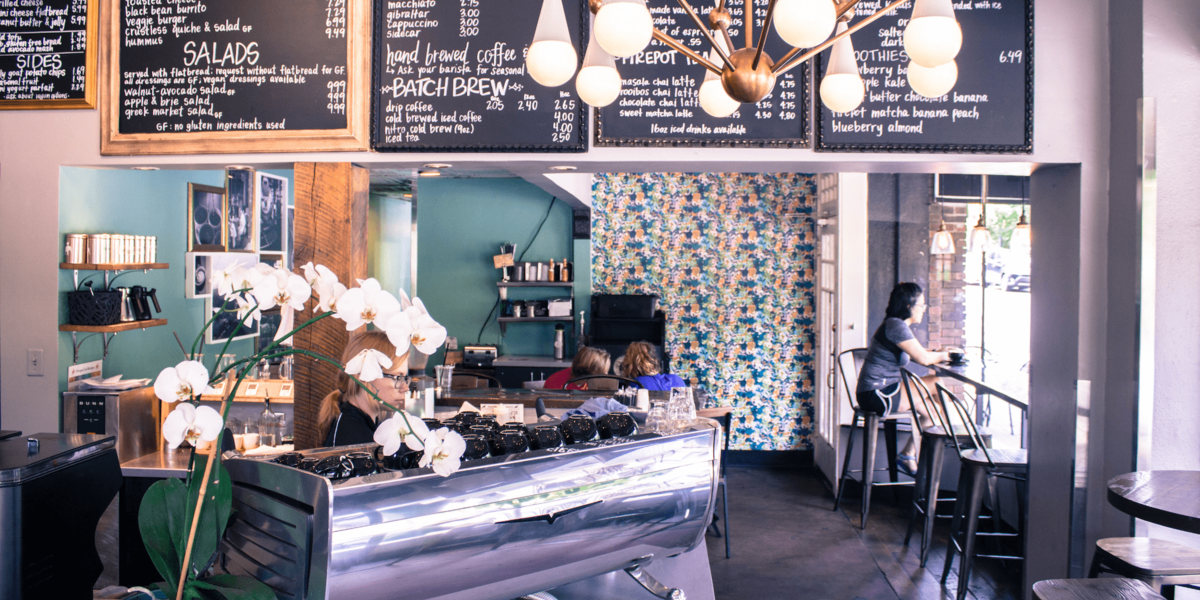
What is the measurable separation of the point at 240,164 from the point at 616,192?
13.3 feet

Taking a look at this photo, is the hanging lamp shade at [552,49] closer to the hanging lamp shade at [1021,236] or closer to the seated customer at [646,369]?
the seated customer at [646,369]

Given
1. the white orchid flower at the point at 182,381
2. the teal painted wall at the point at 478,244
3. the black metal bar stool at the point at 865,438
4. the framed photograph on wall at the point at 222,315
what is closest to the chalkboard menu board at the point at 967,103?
the white orchid flower at the point at 182,381

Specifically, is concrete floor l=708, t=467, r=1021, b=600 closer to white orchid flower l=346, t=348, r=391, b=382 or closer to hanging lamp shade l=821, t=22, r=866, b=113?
hanging lamp shade l=821, t=22, r=866, b=113

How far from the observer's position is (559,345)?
6836 mm

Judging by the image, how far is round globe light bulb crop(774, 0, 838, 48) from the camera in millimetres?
1221

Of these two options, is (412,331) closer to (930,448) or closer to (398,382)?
(398,382)

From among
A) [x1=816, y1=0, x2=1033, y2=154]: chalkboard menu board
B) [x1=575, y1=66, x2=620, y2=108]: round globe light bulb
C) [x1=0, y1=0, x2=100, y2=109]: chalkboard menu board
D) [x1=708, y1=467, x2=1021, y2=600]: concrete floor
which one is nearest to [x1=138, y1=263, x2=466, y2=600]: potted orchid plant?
[x1=575, y1=66, x2=620, y2=108]: round globe light bulb

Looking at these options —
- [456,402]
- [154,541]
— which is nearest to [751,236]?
[456,402]

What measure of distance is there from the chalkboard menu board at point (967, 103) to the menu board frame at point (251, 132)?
1626 mm

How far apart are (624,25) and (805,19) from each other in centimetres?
31

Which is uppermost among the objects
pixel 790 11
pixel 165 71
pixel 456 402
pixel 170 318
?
pixel 165 71

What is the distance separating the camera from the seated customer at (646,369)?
13.8ft

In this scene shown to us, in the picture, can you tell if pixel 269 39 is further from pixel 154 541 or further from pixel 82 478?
pixel 154 541

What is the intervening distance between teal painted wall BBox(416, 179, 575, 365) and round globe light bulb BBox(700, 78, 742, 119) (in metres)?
5.22
